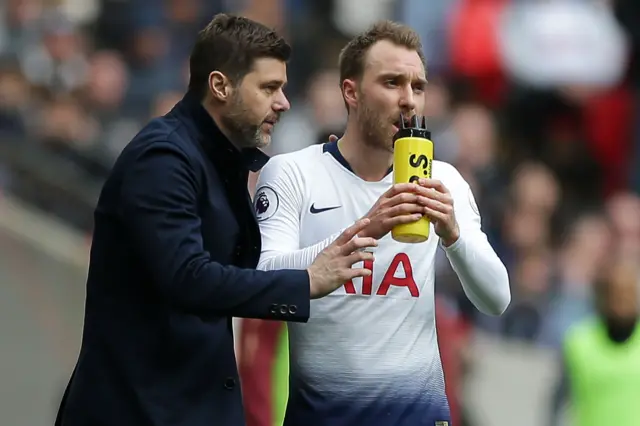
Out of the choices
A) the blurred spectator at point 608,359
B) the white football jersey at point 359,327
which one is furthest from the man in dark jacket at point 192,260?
the blurred spectator at point 608,359

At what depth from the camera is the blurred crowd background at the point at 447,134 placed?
1232cm

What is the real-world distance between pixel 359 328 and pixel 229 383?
572 mm

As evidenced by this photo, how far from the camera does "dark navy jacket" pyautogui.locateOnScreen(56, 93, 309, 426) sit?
4.96 meters

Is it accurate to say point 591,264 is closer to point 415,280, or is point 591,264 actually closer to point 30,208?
point 30,208

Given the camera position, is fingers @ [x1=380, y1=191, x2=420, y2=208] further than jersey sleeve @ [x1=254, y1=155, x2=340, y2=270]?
No

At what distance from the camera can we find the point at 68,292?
1284 cm

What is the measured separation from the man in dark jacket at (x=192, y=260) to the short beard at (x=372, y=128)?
46 cm

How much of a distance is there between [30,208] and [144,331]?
8.63m

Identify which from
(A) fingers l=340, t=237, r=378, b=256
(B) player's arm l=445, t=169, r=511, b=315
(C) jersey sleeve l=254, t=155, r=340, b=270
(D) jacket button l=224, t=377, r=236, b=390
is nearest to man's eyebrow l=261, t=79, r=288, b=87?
(C) jersey sleeve l=254, t=155, r=340, b=270

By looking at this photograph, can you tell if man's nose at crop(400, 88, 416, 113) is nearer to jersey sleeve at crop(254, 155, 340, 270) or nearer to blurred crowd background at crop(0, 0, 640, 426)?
jersey sleeve at crop(254, 155, 340, 270)

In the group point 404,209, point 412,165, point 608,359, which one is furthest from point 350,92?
point 608,359

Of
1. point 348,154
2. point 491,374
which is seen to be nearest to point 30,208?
point 491,374

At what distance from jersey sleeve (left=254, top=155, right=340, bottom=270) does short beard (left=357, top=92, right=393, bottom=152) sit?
27 cm

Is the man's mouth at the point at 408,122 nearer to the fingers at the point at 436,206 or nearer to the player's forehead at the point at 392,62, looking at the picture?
the player's forehead at the point at 392,62
